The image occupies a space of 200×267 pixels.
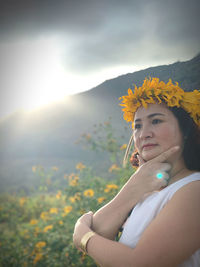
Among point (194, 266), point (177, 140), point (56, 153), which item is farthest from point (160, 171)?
point (56, 153)

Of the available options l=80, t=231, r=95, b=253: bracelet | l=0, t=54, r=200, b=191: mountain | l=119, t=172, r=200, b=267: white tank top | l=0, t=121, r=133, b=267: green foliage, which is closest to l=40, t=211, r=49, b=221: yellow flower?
l=0, t=121, r=133, b=267: green foliage

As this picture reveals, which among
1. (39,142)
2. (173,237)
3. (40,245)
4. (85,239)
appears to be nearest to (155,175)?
(173,237)

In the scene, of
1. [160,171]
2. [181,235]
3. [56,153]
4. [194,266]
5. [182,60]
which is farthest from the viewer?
[56,153]

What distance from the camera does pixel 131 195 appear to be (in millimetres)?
1165

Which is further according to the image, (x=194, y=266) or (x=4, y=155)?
(x=4, y=155)

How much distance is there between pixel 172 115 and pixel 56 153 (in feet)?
18.4

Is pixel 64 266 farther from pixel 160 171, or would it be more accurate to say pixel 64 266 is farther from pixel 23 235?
pixel 160 171

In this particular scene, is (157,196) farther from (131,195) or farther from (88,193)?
(88,193)

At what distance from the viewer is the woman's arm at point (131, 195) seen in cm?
114

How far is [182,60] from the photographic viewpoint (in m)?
1.32

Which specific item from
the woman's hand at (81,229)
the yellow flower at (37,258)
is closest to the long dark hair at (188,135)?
the woman's hand at (81,229)

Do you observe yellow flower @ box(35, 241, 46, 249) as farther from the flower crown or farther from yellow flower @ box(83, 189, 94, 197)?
the flower crown

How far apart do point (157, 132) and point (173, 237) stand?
0.55m

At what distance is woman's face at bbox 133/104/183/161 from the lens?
3.97ft
